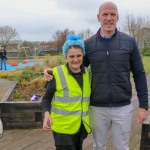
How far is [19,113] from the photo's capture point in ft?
16.0

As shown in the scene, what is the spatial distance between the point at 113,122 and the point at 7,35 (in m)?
55.7

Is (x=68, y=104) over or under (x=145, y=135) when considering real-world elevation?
over

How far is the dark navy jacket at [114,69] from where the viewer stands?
103 inches

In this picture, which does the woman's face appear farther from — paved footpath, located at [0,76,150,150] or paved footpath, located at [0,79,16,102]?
paved footpath, located at [0,79,16,102]

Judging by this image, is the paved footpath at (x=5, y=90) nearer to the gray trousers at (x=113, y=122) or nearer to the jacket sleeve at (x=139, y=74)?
the gray trousers at (x=113, y=122)

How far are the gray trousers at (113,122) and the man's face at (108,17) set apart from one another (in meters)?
0.79

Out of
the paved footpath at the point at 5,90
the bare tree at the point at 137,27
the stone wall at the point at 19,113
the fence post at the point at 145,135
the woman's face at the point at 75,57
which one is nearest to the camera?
the woman's face at the point at 75,57

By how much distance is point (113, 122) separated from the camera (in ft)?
9.02

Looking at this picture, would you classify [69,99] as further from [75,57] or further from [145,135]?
[145,135]

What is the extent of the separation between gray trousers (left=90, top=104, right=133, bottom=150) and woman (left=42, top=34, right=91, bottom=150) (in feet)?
0.43

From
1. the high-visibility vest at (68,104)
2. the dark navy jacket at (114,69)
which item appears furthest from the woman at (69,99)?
the dark navy jacket at (114,69)

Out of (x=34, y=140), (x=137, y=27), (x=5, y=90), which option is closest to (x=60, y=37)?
(x=137, y=27)

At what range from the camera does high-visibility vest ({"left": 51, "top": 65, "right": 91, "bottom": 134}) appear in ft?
8.56

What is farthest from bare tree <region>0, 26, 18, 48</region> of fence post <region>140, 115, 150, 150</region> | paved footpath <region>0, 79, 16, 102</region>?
fence post <region>140, 115, 150, 150</region>
